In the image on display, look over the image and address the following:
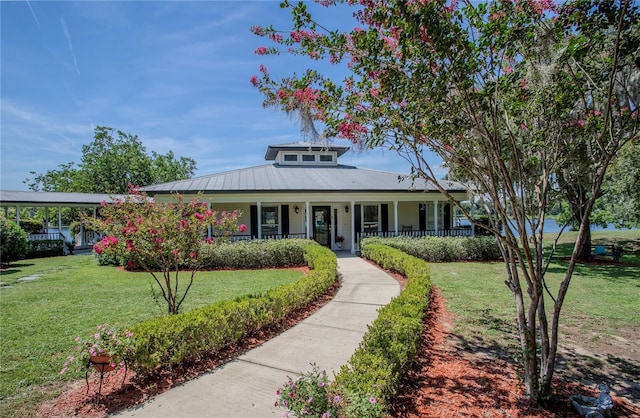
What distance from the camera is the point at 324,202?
16594 millimetres

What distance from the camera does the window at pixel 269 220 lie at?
16.9 metres

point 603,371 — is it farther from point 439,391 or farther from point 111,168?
point 111,168

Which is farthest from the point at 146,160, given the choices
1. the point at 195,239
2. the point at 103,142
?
the point at 195,239

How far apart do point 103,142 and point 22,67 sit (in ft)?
117

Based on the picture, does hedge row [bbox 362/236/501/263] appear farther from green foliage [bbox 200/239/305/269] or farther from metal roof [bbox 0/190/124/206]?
metal roof [bbox 0/190/124/206]

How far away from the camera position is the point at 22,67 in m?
8.35

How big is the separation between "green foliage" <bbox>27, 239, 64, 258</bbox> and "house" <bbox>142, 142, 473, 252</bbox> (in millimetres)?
7392

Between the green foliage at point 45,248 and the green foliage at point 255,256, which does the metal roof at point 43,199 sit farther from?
the green foliage at point 255,256

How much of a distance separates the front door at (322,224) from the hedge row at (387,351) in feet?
36.9

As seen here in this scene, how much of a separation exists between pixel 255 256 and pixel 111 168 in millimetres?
33303

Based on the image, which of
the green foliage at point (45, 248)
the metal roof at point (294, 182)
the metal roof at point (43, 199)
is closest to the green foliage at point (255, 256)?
the metal roof at point (294, 182)

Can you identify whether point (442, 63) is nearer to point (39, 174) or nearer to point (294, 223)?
point (294, 223)

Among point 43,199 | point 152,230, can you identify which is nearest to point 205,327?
point 152,230

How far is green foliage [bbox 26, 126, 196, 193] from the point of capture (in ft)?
122
